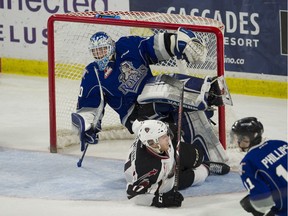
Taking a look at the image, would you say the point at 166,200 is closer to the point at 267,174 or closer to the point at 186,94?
the point at 186,94

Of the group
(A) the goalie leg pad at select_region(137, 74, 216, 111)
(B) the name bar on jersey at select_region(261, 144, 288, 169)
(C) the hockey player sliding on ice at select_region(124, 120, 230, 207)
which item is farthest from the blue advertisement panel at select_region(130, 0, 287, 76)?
(B) the name bar on jersey at select_region(261, 144, 288, 169)

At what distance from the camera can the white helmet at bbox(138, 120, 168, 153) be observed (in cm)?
683

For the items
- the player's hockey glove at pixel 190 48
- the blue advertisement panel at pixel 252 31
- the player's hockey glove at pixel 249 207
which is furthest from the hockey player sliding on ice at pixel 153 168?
the blue advertisement panel at pixel 252 31

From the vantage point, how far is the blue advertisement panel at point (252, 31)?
905 cm

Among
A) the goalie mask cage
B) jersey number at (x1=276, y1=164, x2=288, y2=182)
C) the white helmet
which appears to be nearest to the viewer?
jersey number at (x1=276, y1=164, x2=288, y2=182)

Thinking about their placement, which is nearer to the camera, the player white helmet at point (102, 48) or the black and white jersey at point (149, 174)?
the black and white jersey at point (149, 174)

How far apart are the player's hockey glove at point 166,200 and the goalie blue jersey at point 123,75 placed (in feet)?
3.08

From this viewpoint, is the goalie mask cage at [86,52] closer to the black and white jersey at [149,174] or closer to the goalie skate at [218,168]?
the goalie skate at [218,168]

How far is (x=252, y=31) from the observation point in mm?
9141

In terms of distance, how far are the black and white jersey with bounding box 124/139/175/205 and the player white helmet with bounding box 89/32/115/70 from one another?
0.72 m

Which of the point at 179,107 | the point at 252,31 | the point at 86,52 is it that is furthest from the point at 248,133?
the point at 252,31

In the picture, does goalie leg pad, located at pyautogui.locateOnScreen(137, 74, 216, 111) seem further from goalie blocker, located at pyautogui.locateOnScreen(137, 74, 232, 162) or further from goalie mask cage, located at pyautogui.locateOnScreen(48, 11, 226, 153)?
goalie mask cage, located at pyautogui.locateOnScreen(48, 11, 226, 153)

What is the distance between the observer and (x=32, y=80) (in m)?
10.1

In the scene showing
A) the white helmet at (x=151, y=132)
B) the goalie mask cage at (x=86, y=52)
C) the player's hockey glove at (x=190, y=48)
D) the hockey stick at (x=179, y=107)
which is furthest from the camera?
the goalie mask cage at (x=86, y=52)
